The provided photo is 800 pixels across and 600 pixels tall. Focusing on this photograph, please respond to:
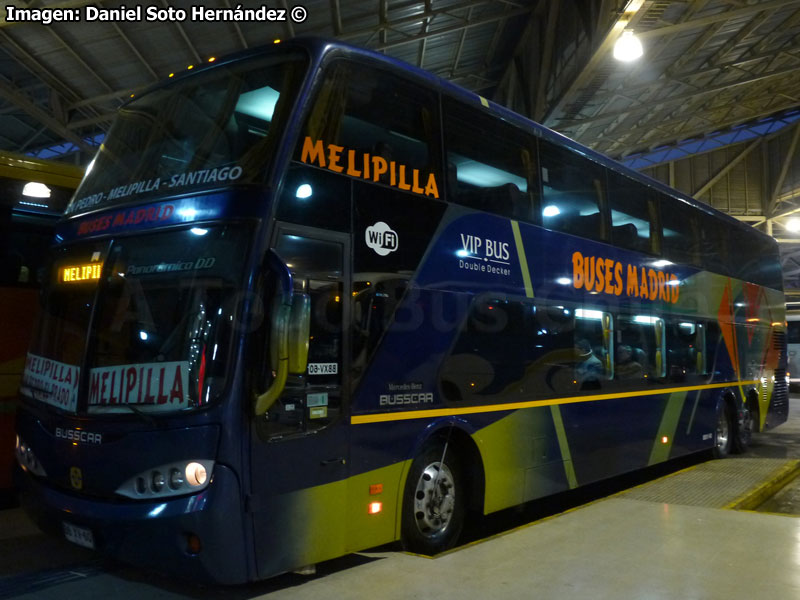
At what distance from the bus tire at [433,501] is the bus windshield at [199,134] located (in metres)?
2.63

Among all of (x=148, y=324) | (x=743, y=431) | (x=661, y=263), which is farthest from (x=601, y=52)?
(x=148, y=324)

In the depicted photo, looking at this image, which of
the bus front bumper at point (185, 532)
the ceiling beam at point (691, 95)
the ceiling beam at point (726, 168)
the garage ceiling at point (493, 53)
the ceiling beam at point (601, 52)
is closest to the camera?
the bus front bumper at point (185, 532)

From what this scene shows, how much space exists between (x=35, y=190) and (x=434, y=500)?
5049 mm

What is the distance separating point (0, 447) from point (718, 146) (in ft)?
114

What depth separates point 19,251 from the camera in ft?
23.5

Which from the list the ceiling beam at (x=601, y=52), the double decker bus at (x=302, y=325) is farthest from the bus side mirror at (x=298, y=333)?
the ceiling beam at (x=601, y=52)

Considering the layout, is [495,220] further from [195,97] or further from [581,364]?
[195,97]

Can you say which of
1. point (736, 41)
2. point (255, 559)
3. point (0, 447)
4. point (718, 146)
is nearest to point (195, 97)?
point (255, 559)

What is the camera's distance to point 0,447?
6.77m

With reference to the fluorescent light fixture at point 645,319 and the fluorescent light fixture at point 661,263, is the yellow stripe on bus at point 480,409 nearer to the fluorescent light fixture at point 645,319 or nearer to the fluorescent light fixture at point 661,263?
the fluorescent light fixture at point 645,319

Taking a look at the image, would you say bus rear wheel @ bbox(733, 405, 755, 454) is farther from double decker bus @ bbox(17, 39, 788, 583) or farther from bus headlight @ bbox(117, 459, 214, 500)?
bus headlight @ bbox(117, 459, 214, 500)

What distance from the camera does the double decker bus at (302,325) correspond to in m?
4.24

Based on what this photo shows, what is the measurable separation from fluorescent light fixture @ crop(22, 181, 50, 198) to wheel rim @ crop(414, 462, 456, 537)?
15.9ft

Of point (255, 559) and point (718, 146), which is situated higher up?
point (718, 146)
